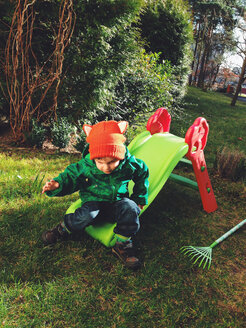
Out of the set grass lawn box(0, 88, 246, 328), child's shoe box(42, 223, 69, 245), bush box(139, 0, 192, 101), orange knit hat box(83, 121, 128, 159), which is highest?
bush box(139, 0, 192, 101)

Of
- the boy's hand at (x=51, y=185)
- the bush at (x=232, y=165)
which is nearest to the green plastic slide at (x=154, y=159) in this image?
the boy's hand at (x=51, y=185)

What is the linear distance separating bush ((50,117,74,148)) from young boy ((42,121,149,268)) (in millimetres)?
2130

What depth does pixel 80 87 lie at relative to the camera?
417cm

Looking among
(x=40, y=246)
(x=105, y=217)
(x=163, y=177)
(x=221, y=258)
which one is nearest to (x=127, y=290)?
(x=105, y=217)

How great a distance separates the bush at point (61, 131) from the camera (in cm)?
401

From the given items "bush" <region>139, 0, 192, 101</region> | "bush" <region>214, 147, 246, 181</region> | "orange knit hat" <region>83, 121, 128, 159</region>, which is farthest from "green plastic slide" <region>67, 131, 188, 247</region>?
"bush" <region>139, 0, 192, 101</region>

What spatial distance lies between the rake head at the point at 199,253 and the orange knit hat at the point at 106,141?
3.66 feet

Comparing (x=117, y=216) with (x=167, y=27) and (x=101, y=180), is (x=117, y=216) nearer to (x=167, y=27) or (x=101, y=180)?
(x=101, y=180)

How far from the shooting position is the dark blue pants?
1924 millimetres

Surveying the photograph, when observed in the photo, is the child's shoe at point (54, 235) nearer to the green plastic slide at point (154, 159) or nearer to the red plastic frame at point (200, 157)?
the green plastic slide at point (154, 159)

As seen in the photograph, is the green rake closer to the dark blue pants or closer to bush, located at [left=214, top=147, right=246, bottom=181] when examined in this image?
the dark blue pants

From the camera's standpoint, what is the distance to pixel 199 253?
7.15 ft

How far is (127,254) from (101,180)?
642 mm

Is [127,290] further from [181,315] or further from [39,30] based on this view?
[39,30]
